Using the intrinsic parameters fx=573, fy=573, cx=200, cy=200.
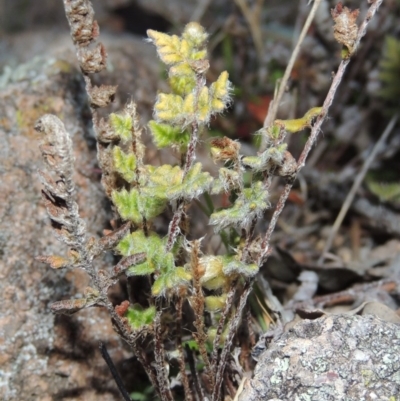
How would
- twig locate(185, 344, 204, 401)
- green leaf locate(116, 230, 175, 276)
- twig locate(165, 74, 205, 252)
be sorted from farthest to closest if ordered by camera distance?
1. twig locate(185, 344, 204, 401)
2. green leaf locate(116, 230, 175, 276)
3. twig locate(165, 74, 205, 252)

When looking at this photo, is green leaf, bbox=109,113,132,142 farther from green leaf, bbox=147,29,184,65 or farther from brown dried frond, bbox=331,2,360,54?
brown dried frond, bbox=331,2,360,54

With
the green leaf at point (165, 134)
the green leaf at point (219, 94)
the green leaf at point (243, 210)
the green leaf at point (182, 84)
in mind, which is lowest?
the green leaf at point (243, 210)

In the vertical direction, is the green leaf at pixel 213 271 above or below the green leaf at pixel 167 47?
below

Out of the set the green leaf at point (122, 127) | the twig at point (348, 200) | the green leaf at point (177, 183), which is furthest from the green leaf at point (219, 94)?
the twig at point (348, 200)

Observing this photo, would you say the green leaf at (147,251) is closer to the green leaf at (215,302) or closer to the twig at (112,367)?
the green leaf at (215,302)

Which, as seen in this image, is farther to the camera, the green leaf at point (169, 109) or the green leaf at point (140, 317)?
the green leaf at point (140, 317)

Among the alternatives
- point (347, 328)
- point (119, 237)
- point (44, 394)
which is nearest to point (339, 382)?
point (347, 328)

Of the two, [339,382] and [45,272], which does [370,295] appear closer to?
[339,382]

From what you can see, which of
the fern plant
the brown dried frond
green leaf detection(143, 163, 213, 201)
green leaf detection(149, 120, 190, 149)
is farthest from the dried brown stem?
the brown dried frond
